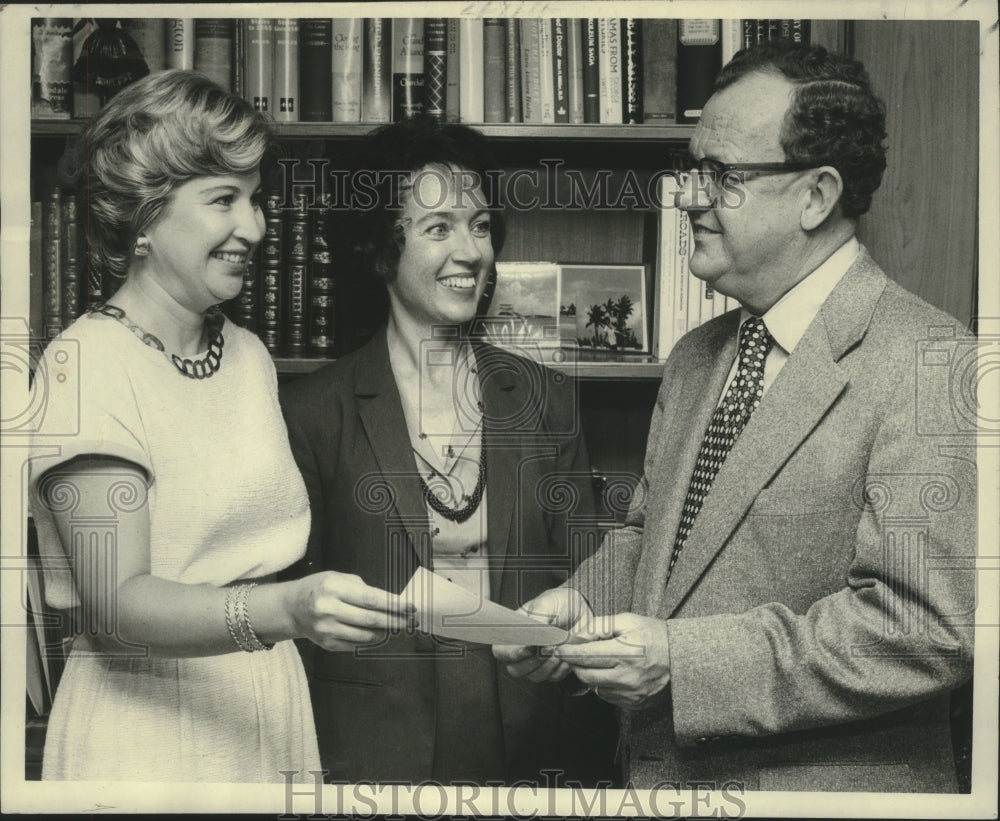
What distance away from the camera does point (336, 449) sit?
1874mm

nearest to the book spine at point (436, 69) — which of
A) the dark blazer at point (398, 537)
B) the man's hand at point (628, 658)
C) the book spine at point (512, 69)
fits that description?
the book spine at point (512, 69)

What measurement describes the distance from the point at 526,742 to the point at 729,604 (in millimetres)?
477

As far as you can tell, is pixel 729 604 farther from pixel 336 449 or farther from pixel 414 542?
pixel 336 449

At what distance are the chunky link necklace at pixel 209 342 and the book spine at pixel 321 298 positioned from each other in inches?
8.6

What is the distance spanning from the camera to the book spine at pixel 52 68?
1800 mm

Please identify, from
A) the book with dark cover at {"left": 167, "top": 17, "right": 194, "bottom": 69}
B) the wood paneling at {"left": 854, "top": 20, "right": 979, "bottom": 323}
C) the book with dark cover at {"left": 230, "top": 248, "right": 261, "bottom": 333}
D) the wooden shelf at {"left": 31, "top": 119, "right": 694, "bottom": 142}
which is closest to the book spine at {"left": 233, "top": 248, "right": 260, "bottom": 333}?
the book with dark cover at {"left": 230, "top": 248, "right": 261, "bottom": 333}

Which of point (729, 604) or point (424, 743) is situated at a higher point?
point (729, 604)

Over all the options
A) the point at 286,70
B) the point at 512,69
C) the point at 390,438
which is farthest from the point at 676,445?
the point at 286,70

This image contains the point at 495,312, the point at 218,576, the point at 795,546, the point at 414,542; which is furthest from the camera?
the point at 495,312

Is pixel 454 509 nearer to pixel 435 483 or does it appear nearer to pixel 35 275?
pixel 435 483

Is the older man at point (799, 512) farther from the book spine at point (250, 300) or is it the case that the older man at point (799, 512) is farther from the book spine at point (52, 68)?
the book spine at point (52, 68)

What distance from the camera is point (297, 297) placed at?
78.0 inches

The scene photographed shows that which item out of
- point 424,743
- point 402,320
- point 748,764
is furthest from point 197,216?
point 748,764

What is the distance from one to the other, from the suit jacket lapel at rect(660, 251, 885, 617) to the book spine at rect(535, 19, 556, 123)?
621 mm
